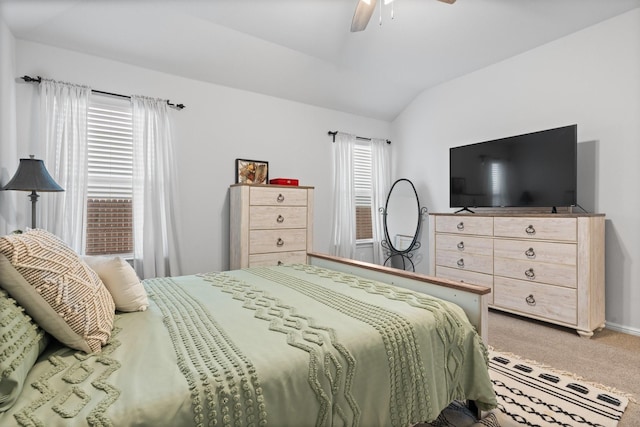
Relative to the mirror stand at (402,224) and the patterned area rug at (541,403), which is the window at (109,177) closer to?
the patterned area rug at (541,403)

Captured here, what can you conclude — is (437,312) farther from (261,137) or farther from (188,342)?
Answer: (261,137)

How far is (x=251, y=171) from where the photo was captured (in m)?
3.70

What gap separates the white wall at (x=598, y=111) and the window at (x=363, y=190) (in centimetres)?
152

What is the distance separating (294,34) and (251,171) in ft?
4.88

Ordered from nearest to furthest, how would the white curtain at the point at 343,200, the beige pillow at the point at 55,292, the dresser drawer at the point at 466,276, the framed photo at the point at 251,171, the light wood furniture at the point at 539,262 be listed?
the beige pillow at the point at 55,292
the light wood furniture at the point at 539,262
the dresser drawer at the point at 466,276
the framed photo at the point at 251,171
the white curtain at the point at 343,200

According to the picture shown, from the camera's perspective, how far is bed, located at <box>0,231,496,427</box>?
2.47 feet

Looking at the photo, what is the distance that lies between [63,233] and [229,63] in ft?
7.16

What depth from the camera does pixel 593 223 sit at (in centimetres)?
256

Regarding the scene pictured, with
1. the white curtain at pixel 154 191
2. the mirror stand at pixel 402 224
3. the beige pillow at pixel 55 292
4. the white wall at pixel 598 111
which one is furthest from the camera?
the mirror stand at pixel 402 224

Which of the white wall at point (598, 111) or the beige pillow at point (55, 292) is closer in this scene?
the beige pillow at point (55, 292)

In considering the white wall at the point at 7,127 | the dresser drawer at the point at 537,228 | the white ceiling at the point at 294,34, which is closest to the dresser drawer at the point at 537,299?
the dresser drawer at the point at 537,228

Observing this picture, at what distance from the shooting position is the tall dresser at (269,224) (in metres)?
3.17

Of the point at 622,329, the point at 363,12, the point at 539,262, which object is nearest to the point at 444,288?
the point at 539,262

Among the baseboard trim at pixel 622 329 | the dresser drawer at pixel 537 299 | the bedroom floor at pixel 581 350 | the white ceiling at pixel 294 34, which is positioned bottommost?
the bedroom floor at pixel 581 350
